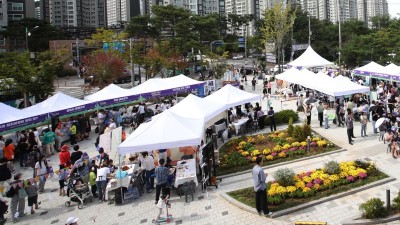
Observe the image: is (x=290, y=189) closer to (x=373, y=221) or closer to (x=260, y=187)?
(x=260, y=187)

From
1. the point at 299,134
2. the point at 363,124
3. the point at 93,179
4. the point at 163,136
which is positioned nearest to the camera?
the point at 93,179

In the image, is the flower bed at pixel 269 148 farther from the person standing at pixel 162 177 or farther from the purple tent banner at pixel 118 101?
the purple tent banner at pixel 118 101

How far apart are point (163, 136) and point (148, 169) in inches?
50.7

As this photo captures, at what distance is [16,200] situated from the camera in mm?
11242

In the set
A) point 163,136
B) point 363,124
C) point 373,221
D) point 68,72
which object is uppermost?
point 68,72

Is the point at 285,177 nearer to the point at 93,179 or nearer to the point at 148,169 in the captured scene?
the point at 148,169

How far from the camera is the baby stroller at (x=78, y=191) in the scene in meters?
11.9

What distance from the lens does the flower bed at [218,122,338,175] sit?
1447 cm

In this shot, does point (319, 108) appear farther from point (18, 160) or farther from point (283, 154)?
point (18, 160)

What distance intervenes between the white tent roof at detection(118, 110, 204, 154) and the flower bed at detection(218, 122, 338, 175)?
223cm

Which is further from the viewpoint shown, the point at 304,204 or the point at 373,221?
the point at 304,204

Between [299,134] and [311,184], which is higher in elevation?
[299,134]

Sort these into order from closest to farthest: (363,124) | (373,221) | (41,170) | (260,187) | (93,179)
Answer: (373,221) → (260,187) → (93,179) → (41,170) → (363,124)

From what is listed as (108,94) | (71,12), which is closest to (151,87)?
(108,94)
